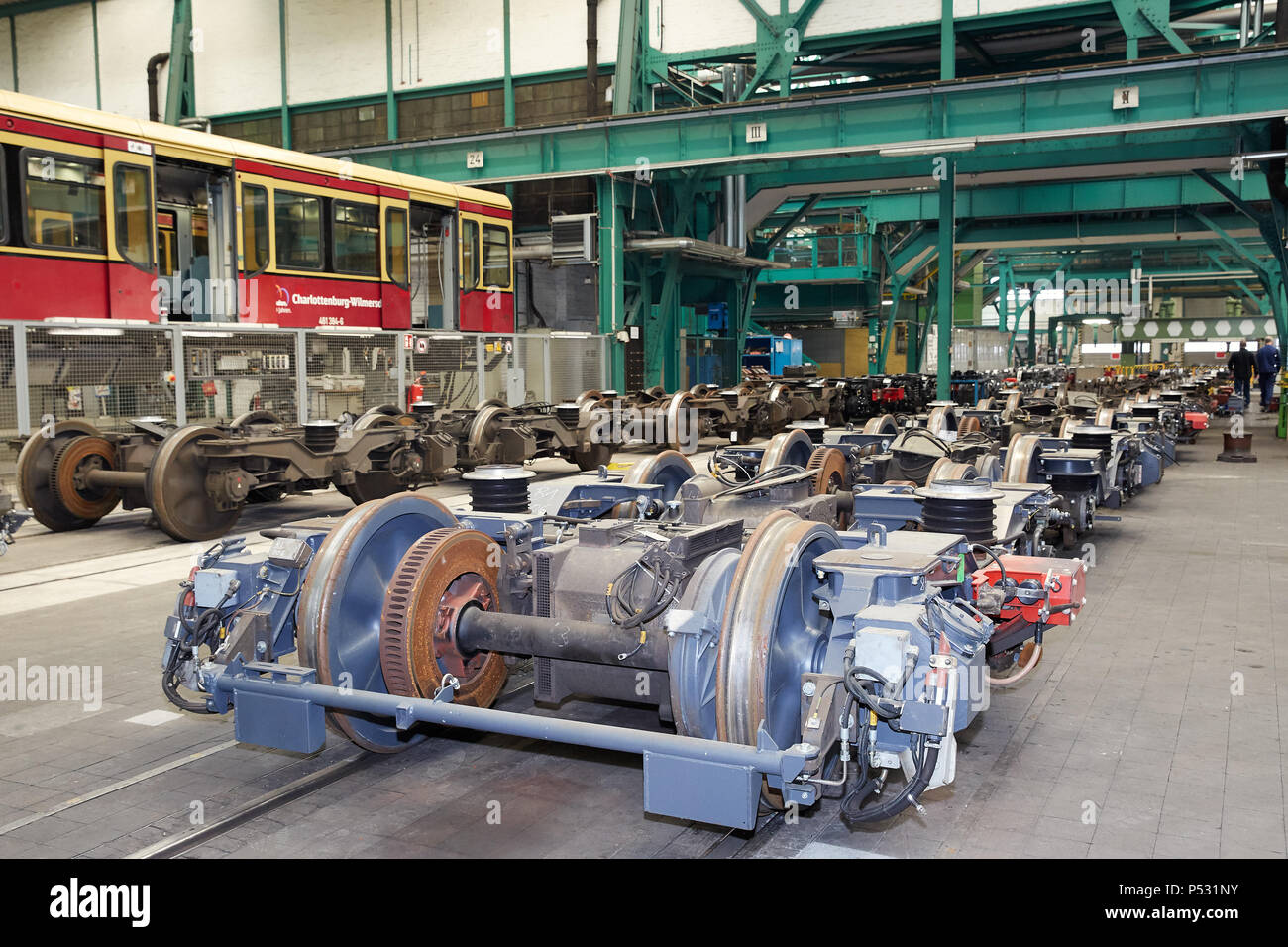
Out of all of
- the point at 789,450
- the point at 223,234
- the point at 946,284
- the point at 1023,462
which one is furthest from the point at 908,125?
the point at 223,234

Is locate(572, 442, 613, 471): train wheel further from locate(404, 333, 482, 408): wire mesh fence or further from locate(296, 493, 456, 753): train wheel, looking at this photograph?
locate(296, 493, 456, 753): train wheel

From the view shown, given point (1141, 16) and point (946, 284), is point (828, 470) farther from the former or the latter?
point (946, 284)

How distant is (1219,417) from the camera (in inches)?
1168

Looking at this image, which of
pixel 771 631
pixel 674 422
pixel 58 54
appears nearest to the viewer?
pixel 771 631

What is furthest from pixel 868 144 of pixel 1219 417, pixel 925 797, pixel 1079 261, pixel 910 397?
pixel 1079 261

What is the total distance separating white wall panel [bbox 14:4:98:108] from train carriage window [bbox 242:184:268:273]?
55.4ft

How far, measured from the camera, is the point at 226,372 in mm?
11734

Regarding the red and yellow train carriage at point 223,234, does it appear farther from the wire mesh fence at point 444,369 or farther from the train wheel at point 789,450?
the train wheel at point 789,450

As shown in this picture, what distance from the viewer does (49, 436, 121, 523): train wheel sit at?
387 inches

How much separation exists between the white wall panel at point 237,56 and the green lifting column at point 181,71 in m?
0.19

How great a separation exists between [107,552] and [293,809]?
6096 millimetres

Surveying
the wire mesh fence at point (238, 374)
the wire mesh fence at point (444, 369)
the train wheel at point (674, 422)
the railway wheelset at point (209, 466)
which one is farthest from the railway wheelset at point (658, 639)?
the train wheel at point (674, 422)

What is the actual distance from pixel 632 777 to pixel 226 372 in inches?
358

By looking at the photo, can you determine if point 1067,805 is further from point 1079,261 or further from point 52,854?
point 1079,261
